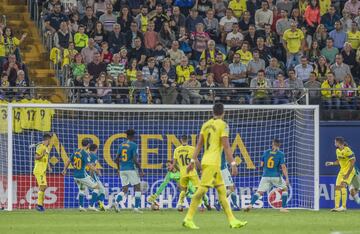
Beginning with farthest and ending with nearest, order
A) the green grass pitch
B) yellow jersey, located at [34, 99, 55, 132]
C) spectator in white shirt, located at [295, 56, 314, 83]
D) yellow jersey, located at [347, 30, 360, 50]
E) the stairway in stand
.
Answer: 1. yellow jersey, located at [347, 30, 360, 50]
2. the stairway in stand
3. spectator in white shirt, located at [295, 56, 314, 83]
4. yellow jersey, located at [34, 99, 55, 132]
5. the green grass pitch

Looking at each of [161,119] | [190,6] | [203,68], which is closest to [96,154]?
[161,119]

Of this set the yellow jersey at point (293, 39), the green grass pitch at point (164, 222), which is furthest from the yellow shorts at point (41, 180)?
the yellow jersey at point (293, 39)

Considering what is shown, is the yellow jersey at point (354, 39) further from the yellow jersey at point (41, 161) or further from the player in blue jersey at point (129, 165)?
the yellow jersey at point (41, 161)

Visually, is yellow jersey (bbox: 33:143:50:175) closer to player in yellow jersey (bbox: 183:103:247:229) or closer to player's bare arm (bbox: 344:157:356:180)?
player's bare arm (bbox: 344:157:356:180)

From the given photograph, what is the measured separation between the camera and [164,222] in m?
25.5

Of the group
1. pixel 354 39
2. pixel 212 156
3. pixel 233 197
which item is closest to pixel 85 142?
pixel 233 197

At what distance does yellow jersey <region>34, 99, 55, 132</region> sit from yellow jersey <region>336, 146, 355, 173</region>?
7.80m

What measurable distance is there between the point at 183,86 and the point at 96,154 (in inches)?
124

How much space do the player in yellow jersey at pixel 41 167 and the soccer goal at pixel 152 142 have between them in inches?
63.7

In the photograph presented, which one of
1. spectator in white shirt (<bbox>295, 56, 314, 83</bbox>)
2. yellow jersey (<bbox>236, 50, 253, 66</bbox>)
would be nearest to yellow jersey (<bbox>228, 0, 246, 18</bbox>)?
yellow jersey (<bbox>236, 50, 253, 66</bbox>)

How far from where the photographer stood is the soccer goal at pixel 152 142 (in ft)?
108

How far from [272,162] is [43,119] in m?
6.37

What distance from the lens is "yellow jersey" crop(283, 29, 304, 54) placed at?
36.4 metres

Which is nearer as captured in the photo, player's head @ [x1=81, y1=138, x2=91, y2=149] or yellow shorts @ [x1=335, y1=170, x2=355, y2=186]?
player's head @ [x1=81, y1=138, x2=91, y2=149]
